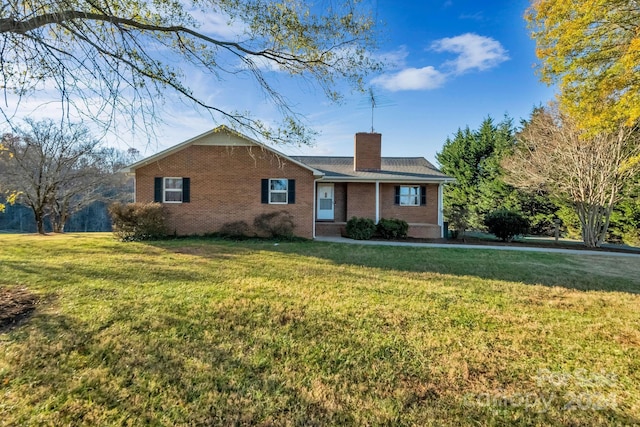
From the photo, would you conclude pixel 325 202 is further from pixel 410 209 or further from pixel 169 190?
pixel 169 190

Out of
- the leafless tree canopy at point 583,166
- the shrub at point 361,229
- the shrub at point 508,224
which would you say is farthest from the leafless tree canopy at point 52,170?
the leafless tree canopy at point 583,166

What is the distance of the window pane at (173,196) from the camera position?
45.9 feet

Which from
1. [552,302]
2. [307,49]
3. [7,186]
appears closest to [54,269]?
[307,49]

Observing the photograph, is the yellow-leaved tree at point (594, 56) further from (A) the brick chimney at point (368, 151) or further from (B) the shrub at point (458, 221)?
(A) the brick chimney at point (368, 151)

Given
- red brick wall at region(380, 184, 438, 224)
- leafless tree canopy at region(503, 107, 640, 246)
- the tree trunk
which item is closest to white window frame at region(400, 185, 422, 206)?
red brick wall at region(380, 184, 438, 224)

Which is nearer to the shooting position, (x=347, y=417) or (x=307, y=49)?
(x=347, y=417)

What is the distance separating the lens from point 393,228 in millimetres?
14898

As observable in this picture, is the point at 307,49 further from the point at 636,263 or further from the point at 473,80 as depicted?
the point at 636,263

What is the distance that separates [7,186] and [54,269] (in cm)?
1703

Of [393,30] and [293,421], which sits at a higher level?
[393,30]

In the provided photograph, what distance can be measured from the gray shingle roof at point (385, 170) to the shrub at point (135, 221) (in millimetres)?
7314

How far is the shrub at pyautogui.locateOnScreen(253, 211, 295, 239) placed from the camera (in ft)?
45.4

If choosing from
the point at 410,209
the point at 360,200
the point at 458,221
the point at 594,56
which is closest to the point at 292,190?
the point at 360,200

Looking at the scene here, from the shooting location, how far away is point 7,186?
60.2ft
